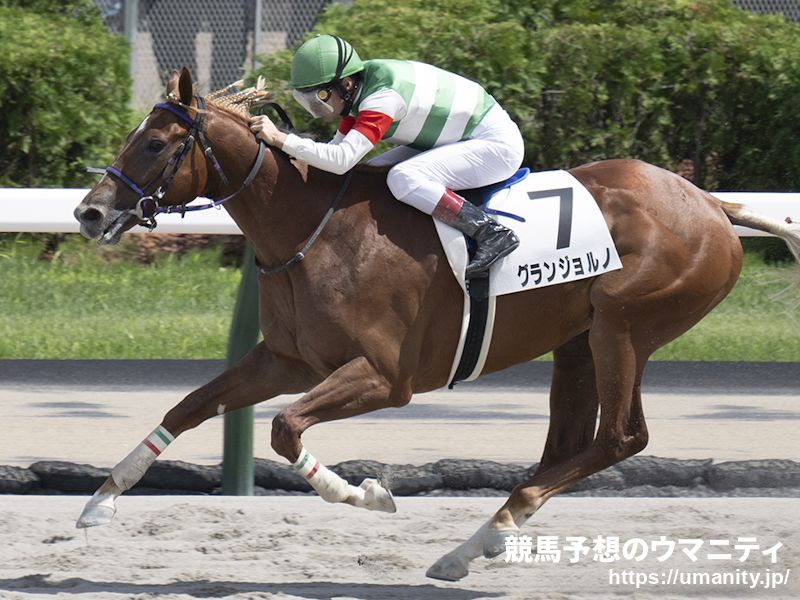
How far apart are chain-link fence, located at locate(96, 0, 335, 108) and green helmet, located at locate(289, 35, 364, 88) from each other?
383 inches

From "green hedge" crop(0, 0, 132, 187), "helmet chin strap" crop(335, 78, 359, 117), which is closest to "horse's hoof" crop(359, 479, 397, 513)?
"helmet chin strap" crop(335, 78, 359, 117)

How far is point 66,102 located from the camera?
34.1ft

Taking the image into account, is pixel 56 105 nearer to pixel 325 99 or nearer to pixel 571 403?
pixel 325 99

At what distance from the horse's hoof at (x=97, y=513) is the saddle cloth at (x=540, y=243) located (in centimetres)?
119

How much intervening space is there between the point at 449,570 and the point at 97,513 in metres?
1.11

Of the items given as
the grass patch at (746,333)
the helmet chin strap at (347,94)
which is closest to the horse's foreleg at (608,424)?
the helmet chin strap at (347,94)

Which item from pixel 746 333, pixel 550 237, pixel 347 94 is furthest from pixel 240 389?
pixel 746 333

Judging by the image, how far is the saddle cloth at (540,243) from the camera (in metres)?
4.84

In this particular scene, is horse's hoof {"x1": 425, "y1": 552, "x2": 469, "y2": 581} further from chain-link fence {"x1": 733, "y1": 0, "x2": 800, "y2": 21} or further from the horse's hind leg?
chain-link fence {"x1": 733, "y1": 0, "x2": 800, "y2": 21}

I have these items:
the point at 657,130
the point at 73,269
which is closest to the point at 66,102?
the point at 73,269

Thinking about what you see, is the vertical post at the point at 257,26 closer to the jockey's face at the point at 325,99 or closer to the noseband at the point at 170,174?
the jockey's face at the point at 325,99

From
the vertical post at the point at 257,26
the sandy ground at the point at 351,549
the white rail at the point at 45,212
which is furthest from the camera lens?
the vertical post at the point at 257,26

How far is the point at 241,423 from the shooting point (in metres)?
5.54

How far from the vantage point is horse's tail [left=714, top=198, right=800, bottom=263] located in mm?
5348
